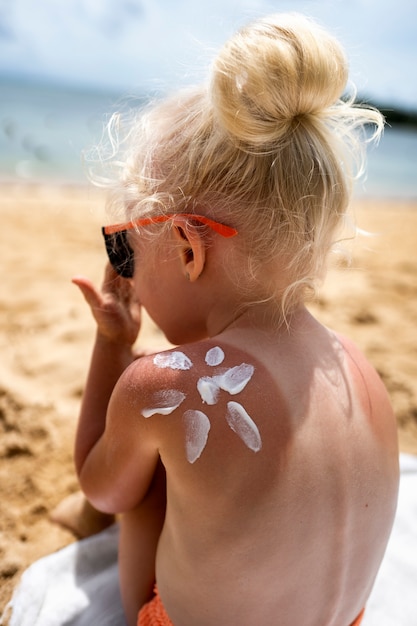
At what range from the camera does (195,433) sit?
3.36ft

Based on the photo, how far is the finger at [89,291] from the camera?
1528 millimetres

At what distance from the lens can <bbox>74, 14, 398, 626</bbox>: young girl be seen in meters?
1.01

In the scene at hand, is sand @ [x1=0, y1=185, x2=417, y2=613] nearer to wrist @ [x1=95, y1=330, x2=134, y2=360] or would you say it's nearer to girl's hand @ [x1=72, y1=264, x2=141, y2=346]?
girl's hand @ [x1=72, y1=264, x2=141, y2=346]

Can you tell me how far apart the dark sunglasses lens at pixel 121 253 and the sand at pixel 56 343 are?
190 mm

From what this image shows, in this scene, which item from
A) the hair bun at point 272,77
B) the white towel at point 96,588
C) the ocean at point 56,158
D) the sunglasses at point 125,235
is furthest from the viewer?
the ocean at point 56,158

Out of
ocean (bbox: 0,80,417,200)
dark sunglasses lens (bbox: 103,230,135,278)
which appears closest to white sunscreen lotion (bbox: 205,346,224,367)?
dark sunglasses lens (bbox: 103,230,135,278)

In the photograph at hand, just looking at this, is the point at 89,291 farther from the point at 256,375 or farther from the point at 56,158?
the point at 56,158

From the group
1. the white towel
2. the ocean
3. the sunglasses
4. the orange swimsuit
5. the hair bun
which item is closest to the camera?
the hair bun

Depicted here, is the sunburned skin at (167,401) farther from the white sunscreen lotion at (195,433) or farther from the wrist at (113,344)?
the wrist at (113,344)

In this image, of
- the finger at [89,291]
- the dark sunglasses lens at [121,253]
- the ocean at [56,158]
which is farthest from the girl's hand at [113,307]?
the ocean at [56,158]

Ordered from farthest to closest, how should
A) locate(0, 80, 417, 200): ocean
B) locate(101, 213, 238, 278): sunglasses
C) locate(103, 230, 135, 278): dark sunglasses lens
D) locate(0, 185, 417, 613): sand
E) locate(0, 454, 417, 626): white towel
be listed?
locate(0, 80, 417, 200): ocean < locate(0, 185, 417, 613): sand < locate(0, 454, 417, 626): white towel < locate(103, 230, 135, 278): dark sunglasses lens < locate(101, 213, 238, 278): sunglasses

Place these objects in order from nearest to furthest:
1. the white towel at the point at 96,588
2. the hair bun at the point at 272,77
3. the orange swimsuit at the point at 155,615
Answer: the hair bun at the point at 272,77, the orange swimsuit at the point at 155,615, the white towel at the point at 96,588

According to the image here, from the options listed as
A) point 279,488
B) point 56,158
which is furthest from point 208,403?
point 56,158

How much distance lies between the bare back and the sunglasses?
0.22m
